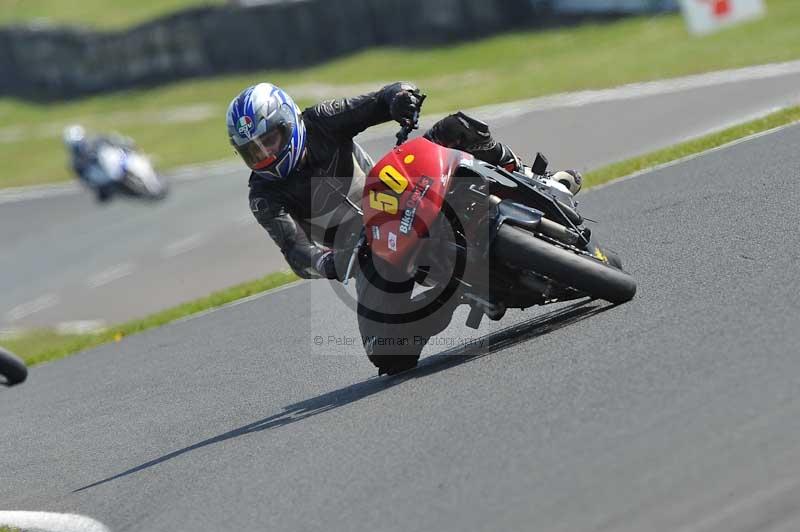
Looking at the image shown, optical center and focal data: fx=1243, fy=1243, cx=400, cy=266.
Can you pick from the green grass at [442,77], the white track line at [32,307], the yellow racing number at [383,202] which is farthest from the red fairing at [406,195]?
the white track line at [32,307]

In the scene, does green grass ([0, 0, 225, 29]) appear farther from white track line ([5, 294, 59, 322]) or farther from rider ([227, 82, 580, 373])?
rider ([227, 82, 580, 373])

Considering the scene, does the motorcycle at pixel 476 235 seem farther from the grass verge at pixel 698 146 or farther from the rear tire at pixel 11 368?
the grass verge at pixel 698 146

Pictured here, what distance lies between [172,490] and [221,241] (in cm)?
1222

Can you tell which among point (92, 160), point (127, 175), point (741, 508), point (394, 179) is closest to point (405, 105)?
point (394, 179)

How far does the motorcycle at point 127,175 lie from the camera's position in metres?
22.1

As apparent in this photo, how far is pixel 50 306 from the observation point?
17.7 metres

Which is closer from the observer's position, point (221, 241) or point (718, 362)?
point (718, 362)

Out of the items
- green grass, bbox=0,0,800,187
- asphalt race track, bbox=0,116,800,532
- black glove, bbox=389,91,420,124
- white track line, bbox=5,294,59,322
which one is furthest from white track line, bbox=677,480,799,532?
white track line, bbox=5,294,59,322

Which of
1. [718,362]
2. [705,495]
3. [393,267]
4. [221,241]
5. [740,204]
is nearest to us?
[705,495]

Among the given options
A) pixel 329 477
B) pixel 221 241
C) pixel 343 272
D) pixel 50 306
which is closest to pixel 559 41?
pixel 221 241

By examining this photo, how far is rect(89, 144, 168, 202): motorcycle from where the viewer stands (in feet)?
72.5

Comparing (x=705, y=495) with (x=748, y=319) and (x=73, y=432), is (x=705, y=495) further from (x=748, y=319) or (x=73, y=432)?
(x=73, y=432)

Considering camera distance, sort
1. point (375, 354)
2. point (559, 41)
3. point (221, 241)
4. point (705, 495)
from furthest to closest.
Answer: point (559, 41), point (221, 241), point (375, 354), point (705, 495)

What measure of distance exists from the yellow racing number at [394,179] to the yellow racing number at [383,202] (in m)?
0.05
